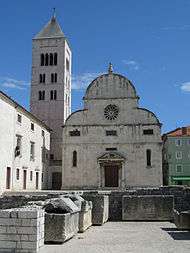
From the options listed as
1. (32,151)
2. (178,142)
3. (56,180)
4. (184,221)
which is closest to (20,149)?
(32,151)

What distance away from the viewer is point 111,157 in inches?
1757

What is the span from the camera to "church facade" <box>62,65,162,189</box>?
145 feet

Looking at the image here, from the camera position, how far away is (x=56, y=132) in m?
53.2

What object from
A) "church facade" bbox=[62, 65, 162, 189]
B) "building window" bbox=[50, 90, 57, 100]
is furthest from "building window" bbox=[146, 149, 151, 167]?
"building window" bbox=[50, 90, 57, 100]

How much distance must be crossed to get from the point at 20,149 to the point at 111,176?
12.4 m

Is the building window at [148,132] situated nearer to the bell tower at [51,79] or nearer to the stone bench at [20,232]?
the bell tower at [51,79]

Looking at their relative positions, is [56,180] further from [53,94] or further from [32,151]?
[53,94]

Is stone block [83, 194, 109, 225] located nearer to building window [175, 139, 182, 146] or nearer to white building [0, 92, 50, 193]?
white building [0, 92, 50, 193]

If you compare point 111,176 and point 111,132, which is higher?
point 111,132

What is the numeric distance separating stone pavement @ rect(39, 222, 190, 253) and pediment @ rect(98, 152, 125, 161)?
29933mm

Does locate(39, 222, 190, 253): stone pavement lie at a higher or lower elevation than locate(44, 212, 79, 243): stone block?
lower

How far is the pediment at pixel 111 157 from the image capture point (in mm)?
44416

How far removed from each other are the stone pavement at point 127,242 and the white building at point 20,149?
21.0 m

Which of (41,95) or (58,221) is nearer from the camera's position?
(58,221)
